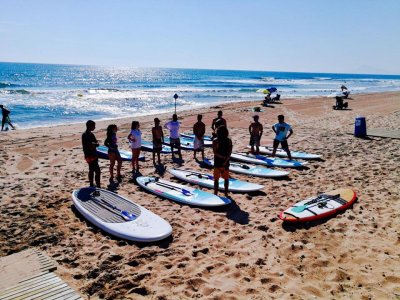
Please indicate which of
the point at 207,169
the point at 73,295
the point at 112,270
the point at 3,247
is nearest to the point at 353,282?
the point at 112,270

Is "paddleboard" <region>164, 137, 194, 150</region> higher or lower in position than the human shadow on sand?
higher

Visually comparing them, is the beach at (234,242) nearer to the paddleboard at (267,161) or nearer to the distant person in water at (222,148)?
the paddleboard at (267,161)

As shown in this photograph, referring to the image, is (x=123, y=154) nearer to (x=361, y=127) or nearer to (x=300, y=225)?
(x=300, y=225)

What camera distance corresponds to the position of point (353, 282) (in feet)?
13.6

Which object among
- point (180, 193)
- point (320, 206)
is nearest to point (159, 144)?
point (180, 193)

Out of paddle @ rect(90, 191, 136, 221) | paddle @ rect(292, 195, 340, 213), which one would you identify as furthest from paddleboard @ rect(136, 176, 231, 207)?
paddle @ rect(292, 195, 340, 213)

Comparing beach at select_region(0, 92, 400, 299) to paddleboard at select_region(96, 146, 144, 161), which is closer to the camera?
beach at select_region(0, 92, 400, 299)

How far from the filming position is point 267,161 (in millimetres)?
10188

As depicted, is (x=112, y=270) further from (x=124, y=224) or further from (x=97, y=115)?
(x=97, y=115)

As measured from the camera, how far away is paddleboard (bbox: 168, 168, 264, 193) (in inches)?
300

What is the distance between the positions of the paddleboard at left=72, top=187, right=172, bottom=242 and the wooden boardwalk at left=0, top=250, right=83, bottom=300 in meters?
1.19

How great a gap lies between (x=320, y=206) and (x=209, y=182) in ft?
9.27

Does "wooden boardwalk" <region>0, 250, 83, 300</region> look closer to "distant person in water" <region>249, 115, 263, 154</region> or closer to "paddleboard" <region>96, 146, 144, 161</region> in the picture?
"paddleboard" <region>96, 146, 144, 161</region>

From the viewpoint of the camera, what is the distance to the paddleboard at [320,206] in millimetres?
5872
